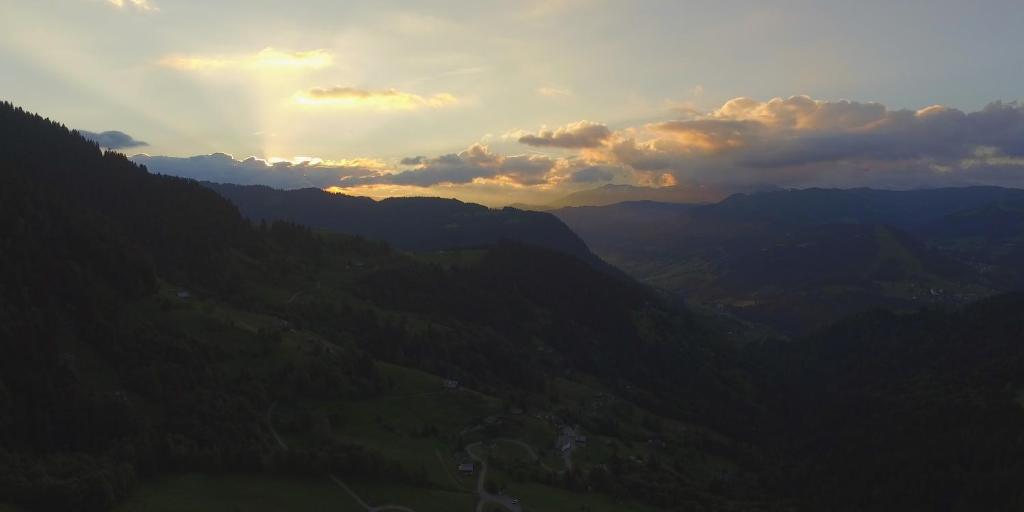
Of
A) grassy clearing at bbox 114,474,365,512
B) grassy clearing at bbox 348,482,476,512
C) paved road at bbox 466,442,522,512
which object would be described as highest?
grassy clearing at bbox 114,474,365,512

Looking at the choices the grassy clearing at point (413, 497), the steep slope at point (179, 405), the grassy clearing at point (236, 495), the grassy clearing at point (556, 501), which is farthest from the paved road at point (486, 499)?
the grassy clearing at point (236, 495)

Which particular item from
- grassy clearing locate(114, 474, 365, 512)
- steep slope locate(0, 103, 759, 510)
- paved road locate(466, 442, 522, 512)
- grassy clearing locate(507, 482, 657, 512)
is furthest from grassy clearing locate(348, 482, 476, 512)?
grassy clearing locate(507, 482, 657, 512)

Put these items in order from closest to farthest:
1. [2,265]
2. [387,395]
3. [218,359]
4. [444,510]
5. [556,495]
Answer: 1. [444,510]
2. [556,495]
3. [2,265]
4. [218,359]
5. [387,395]

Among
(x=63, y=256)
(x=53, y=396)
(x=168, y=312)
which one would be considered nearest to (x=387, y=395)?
(x=168, y=312)

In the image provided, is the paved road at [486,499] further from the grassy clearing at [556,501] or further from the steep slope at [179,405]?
the steep slope at [179,405]

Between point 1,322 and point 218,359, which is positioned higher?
point 1,322

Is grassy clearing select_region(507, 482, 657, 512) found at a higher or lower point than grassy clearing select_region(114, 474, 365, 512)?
lower

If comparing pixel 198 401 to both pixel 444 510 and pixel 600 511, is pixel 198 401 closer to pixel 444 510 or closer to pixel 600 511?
pixel 444 510

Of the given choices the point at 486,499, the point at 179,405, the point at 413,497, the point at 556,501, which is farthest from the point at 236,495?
the point at 556,501

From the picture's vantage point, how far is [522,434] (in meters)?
180

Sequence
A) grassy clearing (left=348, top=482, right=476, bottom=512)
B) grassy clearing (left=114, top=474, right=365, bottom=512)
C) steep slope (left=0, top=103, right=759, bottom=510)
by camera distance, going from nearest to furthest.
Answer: grassy clearing (left=114, top=474, right=365, bottom=512), steep slope (left=0, top=103, right=759, bottom=510), grassy clearing (left=348, top=482, right=476, bottom=512)

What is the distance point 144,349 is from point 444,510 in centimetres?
8827

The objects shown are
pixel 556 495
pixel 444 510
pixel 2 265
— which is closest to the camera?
pixel 444 510

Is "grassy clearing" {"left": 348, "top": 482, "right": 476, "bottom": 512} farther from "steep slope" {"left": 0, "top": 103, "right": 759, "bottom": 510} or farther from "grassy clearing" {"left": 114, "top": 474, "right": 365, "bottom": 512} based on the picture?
"grassy clearing" {"left": 114, "top": 474, "right": 365, "bottom": 512}
